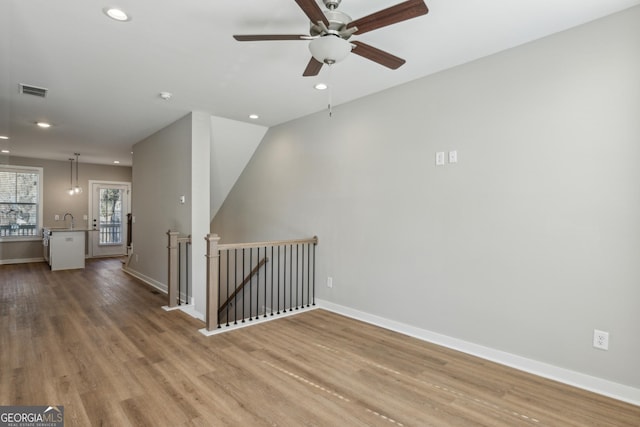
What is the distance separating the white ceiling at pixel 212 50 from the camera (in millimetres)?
2336

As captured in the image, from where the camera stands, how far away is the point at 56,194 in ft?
28.9

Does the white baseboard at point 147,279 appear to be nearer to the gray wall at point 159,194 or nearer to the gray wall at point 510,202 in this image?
the gray wall at point 159,194

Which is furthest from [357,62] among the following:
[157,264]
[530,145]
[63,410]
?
[157,264]

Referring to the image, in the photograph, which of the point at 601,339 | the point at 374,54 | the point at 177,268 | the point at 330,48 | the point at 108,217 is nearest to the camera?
the point at 330,48

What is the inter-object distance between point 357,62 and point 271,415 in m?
2.92

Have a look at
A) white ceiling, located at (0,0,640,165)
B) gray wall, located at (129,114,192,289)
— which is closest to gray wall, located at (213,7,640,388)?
white ceiling, located at (0,0,640,165)

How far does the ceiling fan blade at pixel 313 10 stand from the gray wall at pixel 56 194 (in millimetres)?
9449

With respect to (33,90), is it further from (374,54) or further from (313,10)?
(374,54)

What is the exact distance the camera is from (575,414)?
2.20m

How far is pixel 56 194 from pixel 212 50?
27.5 feet

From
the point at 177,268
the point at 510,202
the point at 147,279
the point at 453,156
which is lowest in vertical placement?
the point at 147,279

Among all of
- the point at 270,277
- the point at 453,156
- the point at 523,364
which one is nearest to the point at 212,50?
the point at 453,156

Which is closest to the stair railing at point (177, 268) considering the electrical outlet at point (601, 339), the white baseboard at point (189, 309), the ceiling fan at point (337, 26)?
the white baseboard at point (189, 309)

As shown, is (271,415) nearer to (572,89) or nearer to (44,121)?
(572,89)
